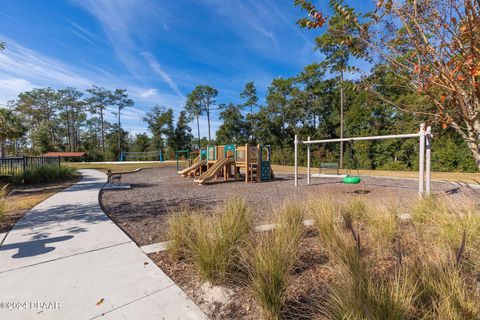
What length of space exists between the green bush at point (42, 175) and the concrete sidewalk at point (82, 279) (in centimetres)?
866

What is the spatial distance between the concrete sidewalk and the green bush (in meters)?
8.66

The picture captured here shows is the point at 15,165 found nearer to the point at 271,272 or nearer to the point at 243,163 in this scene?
the point at 243,163

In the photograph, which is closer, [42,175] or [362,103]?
[42,175]

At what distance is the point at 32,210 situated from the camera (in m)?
5.53

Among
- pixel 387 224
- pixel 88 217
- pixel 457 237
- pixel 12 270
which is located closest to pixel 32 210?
pixel 88 217

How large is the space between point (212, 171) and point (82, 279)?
31.3 feet

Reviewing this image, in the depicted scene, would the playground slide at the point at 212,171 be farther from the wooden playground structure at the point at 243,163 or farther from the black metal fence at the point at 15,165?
the black metal fence at the point at 15,165

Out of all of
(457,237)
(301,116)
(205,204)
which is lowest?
(205,204)

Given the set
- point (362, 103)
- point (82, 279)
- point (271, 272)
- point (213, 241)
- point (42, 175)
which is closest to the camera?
point (271, 272)

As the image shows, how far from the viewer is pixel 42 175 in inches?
447

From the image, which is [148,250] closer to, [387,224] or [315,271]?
[315,271]

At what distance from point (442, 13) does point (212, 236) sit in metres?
3.11

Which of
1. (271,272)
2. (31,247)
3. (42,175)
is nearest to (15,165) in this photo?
(42,175)

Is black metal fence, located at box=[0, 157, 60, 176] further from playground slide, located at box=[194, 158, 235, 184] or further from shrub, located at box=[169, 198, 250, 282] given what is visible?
shrub, located at box=[169, 198, 250, 282]
